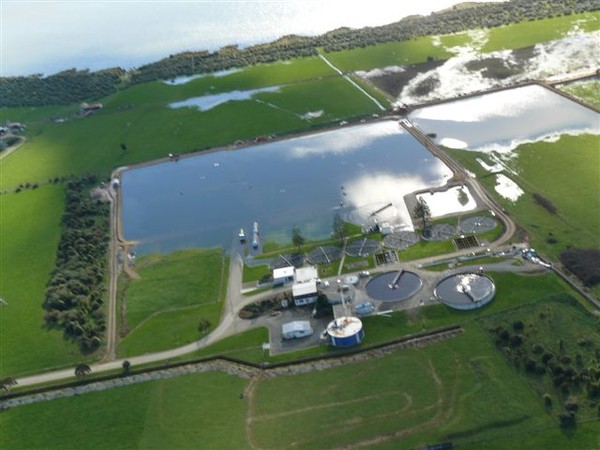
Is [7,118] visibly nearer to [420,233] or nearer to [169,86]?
[169,86]

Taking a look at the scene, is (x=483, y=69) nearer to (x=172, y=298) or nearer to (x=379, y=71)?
(x=379, y=71)

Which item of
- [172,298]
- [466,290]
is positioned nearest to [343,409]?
[466,290]

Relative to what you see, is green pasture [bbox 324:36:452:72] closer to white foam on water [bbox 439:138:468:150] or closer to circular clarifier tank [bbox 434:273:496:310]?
white foam on water [bbox 439:138:468:150]

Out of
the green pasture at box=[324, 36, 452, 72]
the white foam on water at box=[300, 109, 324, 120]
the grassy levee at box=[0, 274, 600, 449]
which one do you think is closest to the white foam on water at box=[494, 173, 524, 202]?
the grassy levee at box=[0, 274, 600, 449]

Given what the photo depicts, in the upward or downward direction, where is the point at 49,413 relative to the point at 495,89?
downward

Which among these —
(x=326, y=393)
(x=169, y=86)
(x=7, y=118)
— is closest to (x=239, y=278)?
(x=326, y=393)

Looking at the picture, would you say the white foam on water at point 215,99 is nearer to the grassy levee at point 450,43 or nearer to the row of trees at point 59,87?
the grassy levee at point 450,43
